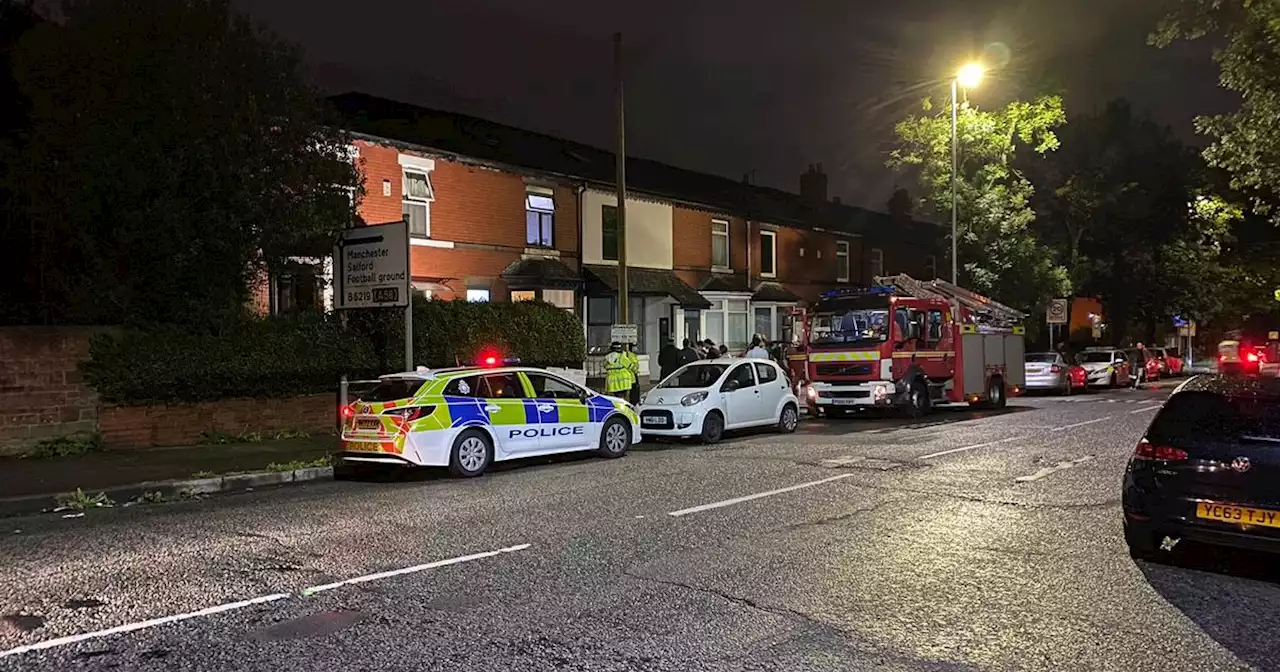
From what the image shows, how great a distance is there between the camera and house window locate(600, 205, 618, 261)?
27.0 metres

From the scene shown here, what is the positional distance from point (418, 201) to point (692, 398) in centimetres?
1000

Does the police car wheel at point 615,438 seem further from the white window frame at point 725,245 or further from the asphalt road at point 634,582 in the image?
the white window frame at point 725,245

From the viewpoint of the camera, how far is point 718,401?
50.9 feet

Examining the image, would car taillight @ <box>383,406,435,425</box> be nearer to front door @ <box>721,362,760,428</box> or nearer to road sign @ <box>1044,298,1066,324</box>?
front door @ <box>721,362,760,428</box>

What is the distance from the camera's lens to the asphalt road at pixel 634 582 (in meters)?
4.96

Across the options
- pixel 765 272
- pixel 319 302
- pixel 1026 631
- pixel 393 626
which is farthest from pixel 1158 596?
pixel 765 272

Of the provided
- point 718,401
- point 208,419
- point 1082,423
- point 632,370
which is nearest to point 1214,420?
point 718,401

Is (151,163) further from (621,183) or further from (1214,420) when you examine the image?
(1214,420)

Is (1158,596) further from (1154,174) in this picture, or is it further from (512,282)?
(1154,174)

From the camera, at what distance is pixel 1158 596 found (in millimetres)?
6070

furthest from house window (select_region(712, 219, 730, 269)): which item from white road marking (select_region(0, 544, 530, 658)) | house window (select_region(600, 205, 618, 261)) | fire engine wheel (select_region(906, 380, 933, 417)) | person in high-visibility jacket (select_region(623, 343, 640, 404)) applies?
white road marking (select_region(0, 544, 530, 658))

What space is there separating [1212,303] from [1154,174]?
7693mm

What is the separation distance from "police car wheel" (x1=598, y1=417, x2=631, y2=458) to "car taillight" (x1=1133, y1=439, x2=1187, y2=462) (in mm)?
7922

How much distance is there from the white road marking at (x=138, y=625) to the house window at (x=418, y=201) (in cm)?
1646
